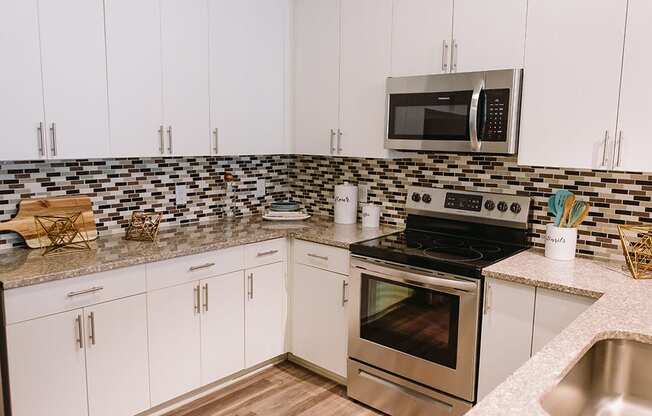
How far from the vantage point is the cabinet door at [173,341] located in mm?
2598

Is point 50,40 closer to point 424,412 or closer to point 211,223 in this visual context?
point 211,223

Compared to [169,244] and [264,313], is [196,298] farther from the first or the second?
[264,313]

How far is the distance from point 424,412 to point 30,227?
6.99 ft

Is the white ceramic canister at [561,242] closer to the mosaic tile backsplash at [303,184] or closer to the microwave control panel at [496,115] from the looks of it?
the mosaic tile backsplash at [303,184]

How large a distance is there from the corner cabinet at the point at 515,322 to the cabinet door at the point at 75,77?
6.53 ft

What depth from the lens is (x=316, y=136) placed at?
11.1 feet

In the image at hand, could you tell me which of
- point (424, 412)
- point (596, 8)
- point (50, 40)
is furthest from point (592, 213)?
point (50, 40)

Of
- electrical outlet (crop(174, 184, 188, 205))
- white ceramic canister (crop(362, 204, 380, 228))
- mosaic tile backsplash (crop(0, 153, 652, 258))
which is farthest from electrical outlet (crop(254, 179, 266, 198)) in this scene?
white ceramic canister (crop(362, 204, 380, 228))

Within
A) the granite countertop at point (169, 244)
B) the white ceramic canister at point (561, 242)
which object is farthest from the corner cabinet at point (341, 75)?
the white ceramic canister at point (561, 242)

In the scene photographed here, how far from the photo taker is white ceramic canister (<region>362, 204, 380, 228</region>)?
3279 millimetres

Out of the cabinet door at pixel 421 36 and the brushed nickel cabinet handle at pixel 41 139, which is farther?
the cabinet door at pixel 421 36

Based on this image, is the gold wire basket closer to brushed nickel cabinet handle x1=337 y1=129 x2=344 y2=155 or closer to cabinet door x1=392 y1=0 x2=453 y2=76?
cabinet door x1=392 y1=0 x2=453 y2=76

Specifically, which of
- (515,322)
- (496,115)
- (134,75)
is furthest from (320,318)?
(134,75)

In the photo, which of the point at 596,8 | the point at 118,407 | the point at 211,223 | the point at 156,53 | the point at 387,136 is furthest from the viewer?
the point at 211,223
